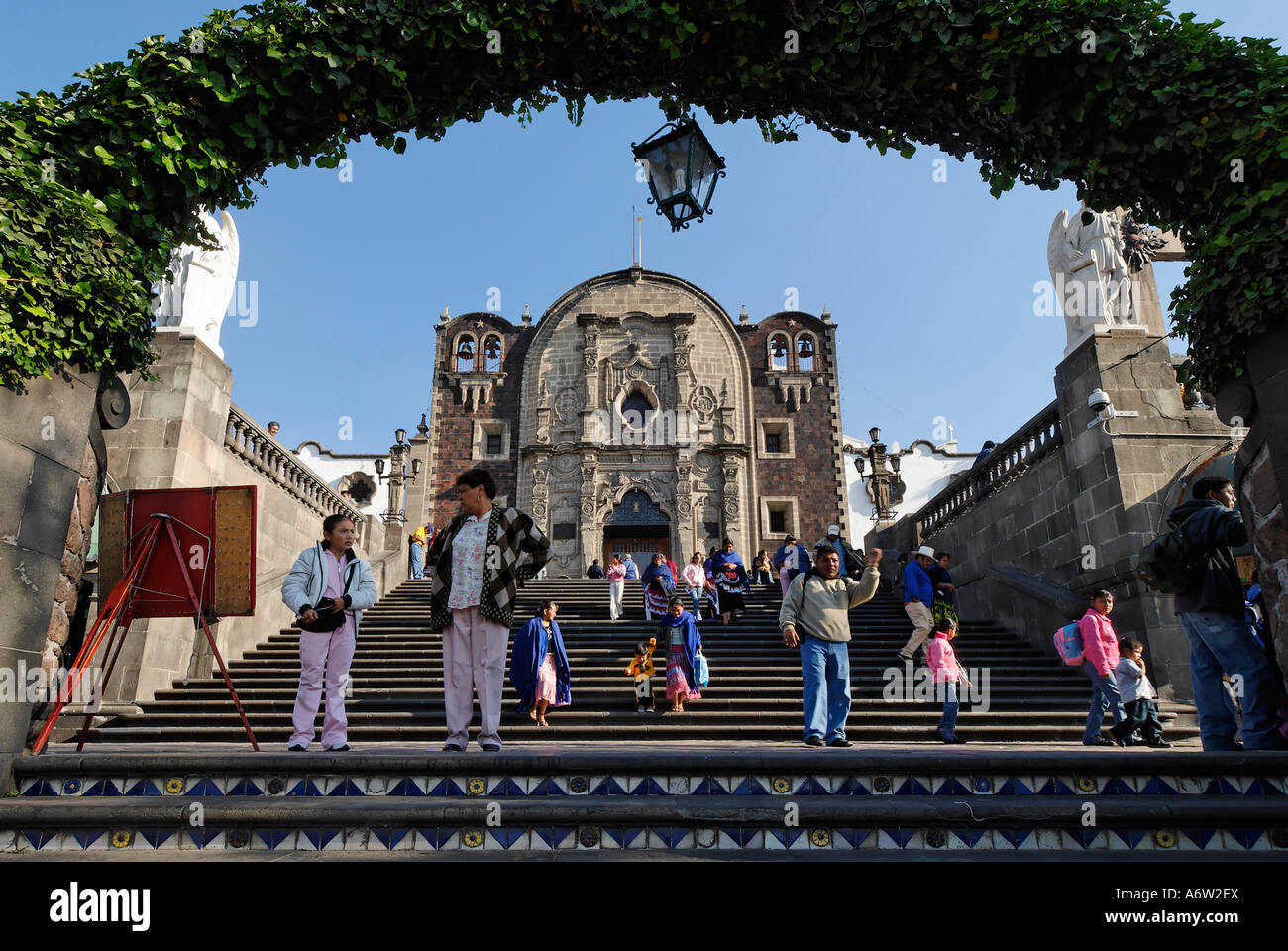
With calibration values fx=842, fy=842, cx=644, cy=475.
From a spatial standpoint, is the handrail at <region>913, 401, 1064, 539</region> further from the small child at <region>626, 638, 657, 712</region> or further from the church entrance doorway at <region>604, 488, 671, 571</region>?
the church entrance doorway at <region>604, 488, 671, 571</region>

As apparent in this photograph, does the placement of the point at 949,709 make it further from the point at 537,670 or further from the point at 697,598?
the point at 697,598

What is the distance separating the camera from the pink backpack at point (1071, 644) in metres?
8.16

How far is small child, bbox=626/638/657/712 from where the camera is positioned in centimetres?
943

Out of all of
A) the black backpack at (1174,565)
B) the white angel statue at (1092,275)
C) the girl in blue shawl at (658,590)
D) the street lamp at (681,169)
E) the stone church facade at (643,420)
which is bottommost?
the black backpack at (1174,565)

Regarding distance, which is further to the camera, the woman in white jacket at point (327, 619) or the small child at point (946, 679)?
the small child at point (946, 679)

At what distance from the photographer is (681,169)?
5.74 m

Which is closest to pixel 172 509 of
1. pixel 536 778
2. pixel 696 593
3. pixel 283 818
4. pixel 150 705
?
pixel 283 818

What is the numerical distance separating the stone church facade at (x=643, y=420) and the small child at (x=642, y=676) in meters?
17.6

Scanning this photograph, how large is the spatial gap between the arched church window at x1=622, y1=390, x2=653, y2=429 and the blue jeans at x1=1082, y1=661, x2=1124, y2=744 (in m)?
22.3

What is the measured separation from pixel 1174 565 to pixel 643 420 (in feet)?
81.1

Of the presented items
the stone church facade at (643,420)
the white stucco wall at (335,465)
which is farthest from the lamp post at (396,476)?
the white stucco wall at (335,465)

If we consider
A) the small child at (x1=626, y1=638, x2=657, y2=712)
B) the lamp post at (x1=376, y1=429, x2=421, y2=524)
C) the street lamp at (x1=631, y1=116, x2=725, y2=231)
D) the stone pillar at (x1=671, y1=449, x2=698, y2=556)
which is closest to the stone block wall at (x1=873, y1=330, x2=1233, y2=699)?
the small child at (x1=626, y1=638, x2=657, y2=712)

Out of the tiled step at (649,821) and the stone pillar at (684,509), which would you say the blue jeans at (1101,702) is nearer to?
the tiled step at (649,821)

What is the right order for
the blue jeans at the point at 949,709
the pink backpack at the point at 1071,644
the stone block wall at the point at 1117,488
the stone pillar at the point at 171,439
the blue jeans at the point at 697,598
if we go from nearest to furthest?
the blue jeans at the point at 949,709 → the pink backpack at the point at 1071,644 → the stone block wall at the point at 1117,488 → the stone pillar at the point at 171,439 → the blue jeans at the point at 697,598
